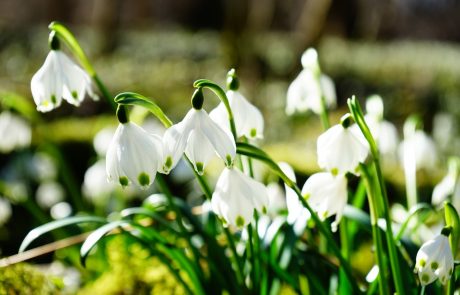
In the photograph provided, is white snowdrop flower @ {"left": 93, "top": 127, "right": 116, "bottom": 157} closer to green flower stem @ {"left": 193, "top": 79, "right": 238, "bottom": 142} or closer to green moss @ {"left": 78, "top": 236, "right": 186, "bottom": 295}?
green moss @ {"left": 78, "top": 236, "right": 186, "bottom": 295}

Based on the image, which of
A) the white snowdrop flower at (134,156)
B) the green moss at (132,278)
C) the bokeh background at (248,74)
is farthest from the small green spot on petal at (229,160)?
the bokeh background at (248,74)

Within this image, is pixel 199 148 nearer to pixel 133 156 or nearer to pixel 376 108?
pixel 133 156

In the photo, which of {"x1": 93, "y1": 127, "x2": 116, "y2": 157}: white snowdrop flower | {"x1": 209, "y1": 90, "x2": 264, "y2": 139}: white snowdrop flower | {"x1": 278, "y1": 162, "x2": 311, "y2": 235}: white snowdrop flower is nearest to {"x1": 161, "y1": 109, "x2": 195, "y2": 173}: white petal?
{"x1": 209, "y1": 90, "x2": 264, "y2": 139}: white snowdrop flower

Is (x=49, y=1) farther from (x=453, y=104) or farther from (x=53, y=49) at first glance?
(x=53, y=49)

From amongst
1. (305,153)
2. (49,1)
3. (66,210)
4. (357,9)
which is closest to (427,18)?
(357,9)

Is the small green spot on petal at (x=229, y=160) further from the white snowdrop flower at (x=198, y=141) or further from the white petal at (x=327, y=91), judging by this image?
the white petal at (x=327, y=91)

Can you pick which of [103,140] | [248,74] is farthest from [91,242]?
[248,74]

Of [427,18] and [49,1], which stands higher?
[49,1]
